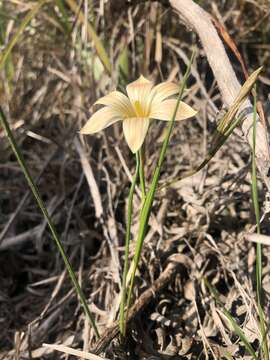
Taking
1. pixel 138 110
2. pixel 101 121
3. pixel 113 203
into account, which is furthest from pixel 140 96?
pixel 113 203

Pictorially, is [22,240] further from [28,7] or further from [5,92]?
[28,7]

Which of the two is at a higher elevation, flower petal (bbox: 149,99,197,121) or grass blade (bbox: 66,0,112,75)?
grass blade (bbox: 66,0,112,75)

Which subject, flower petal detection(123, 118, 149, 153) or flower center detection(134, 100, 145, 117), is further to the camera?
flower center detection(134, 100, 145, 117)

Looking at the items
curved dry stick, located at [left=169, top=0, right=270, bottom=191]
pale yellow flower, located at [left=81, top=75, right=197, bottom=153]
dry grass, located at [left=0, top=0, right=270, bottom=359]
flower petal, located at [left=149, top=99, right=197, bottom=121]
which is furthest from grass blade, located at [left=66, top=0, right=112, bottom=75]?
flower petal, located at [left=149, top=99, right=197, bottom=121]

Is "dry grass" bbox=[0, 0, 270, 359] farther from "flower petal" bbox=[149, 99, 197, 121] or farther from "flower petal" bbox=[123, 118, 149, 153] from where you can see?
"flower petal" bbox=[123, 118, 149, 153]

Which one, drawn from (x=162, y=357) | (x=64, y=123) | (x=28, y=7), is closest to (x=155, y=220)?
(x=162, y=357)

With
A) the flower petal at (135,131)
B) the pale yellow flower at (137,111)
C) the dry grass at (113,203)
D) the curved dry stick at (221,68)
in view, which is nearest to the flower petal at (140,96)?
the pale yellow flower at (137,111)

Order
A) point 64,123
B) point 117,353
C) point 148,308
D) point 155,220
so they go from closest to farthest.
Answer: point 117,353 → point 148,308 → point 155,220 → point 64,123
